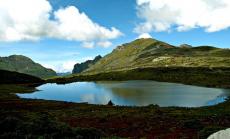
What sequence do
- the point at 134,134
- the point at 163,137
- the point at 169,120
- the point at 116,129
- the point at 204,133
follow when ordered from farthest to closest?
the point at 169,120
the point at 116,129
the point at 134,134
the point at 163,137
the point at 204,133

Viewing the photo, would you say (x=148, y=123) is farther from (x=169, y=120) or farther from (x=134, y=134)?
(x=134, y=134)

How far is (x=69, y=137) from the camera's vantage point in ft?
78.9

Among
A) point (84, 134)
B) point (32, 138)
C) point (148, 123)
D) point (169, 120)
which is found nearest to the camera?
point (32, 138)

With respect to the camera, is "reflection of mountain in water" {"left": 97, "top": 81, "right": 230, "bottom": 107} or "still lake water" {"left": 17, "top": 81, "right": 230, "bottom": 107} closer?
"reflection of mountain in water" {"left": 97, "top": 81, "right": 230, "bottom": 107}

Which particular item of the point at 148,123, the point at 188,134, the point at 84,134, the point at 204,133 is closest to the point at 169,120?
the point at 148,123

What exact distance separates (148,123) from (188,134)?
35.5 feet

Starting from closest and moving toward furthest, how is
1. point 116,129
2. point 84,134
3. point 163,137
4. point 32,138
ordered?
point 32,138 < point 84,134 < point 163,137 < point 116,129

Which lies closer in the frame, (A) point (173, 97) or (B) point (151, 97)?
(A) point (173, 97)

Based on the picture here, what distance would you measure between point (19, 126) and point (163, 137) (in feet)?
44.1

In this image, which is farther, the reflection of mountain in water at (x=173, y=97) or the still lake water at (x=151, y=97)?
the still lake water at (x=151, y=97)

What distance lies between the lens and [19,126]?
27.2m

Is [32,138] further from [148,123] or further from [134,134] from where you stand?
[148,123]

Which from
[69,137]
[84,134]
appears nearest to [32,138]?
[69,137]

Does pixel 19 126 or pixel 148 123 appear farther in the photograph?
pixel 148 123
